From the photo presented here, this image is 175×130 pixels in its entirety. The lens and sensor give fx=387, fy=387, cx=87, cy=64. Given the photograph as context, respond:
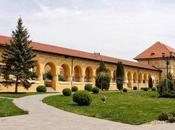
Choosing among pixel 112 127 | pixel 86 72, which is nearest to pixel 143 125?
pixel 112 127

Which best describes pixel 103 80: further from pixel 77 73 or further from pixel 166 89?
pixel 166 89

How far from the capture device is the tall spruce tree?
120 feet

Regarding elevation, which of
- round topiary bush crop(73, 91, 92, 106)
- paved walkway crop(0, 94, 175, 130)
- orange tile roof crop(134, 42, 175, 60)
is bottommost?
paved walkway crop(0, 94, 175, 130)

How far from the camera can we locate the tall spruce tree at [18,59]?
36594 millimetres

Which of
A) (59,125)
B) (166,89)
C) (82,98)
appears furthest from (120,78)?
(59,125)

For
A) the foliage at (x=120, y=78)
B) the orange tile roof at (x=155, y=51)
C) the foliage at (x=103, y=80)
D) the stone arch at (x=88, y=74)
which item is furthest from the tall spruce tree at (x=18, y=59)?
the orange tile roof at (x=155, y=51)

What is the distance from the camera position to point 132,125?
15.0 meters

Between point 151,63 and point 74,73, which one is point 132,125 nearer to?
point 74,73

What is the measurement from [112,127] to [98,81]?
34082 mm

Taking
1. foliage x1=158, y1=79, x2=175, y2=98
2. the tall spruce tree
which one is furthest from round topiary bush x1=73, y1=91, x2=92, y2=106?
foliage x1=158, y1=79, x2=175, y2=98

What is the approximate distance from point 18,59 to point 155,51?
175 feet

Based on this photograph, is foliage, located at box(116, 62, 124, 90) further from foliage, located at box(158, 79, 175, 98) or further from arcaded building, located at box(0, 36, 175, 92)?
foliage, located at box(158, 79, 175, 98)

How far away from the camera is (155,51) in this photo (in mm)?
85250

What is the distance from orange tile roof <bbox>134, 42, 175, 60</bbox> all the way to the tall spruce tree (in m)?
49.6
